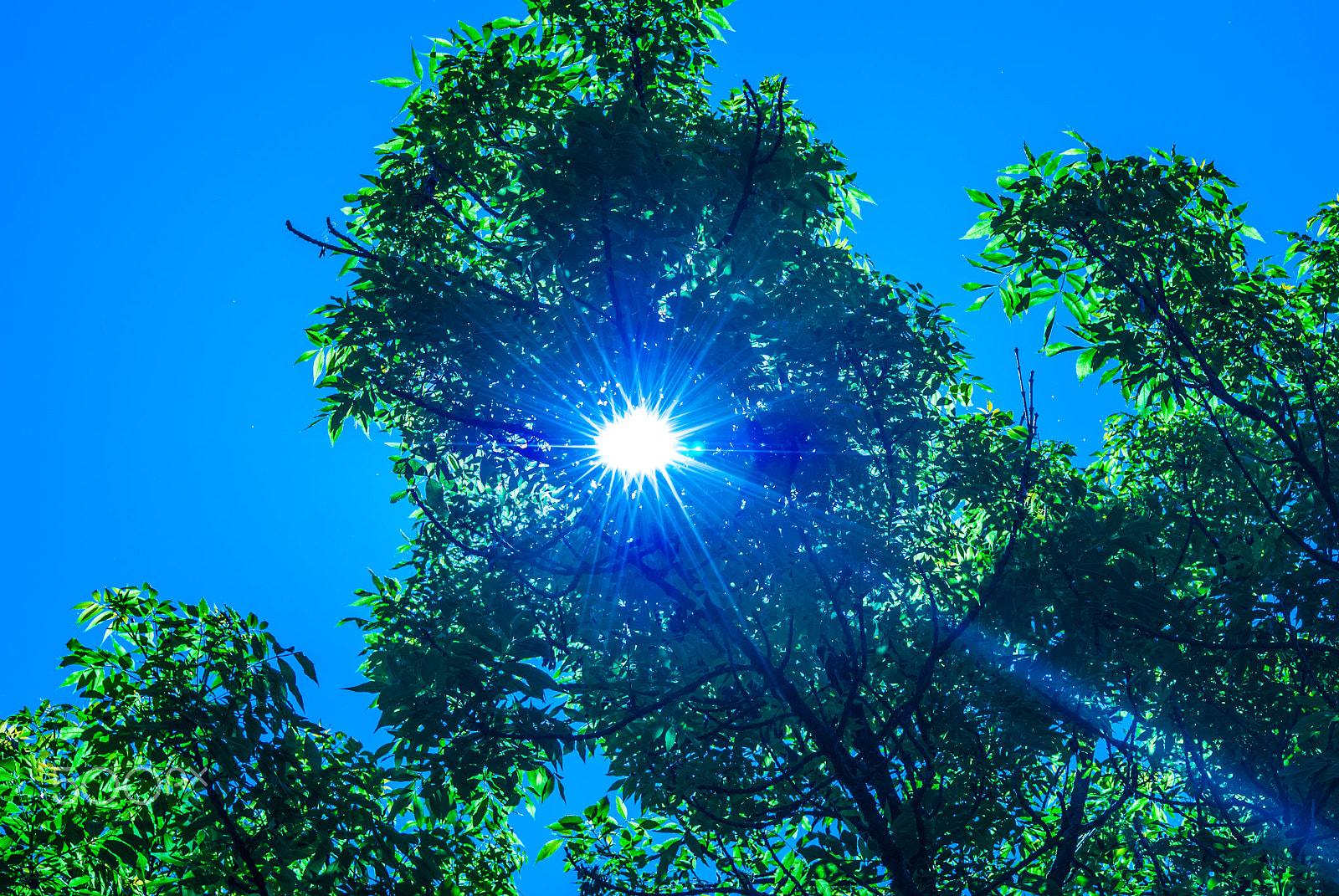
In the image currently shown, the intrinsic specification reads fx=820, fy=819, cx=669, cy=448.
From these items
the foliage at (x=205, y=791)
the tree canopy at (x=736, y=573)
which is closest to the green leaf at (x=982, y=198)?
the tree canopy at (x=736, y=573)

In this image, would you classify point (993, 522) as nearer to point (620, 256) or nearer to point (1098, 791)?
point (1098, 791)

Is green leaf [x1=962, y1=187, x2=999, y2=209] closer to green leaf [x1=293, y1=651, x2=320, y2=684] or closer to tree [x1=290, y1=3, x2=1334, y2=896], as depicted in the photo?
tree [x1=290, y1=3, x2=1334, y2=896]

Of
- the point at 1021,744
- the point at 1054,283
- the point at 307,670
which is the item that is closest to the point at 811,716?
the point at 1021,744

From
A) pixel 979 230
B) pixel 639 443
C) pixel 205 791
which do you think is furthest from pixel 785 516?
pixel 205 791

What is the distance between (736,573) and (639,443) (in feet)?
4.14

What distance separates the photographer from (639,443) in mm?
6469

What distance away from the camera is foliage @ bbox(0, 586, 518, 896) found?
513 cm

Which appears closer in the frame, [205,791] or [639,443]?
[205,791]

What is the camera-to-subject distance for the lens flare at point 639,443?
643 cm

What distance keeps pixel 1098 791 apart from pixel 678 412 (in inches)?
226

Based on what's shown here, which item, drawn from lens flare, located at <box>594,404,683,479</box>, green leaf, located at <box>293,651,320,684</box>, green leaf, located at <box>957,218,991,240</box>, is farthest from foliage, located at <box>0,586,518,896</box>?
green leaf, located at <box>957,218,991,240</box>

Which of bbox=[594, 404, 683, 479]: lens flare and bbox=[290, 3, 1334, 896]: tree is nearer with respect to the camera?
bbox=[290, 3, 1334, 896]: tree

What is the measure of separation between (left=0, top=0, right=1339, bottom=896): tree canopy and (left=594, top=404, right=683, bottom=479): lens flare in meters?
0.09

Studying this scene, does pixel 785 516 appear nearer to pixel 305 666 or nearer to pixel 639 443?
pixel 639 443
